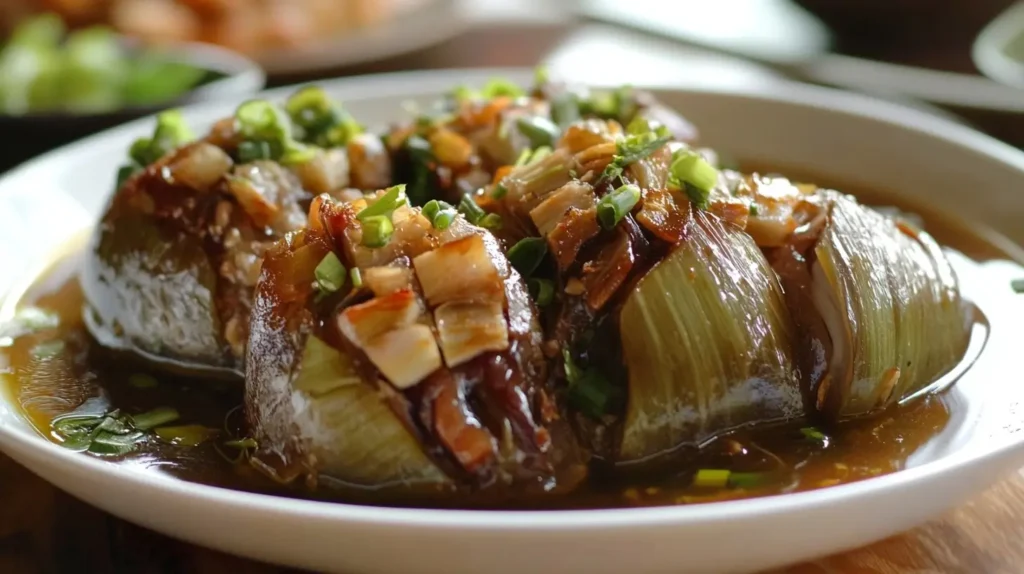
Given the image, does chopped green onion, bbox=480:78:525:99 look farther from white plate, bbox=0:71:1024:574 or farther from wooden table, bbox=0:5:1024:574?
wooden table, bbox=0:5:1024:574

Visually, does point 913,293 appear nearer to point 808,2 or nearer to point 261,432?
point 261,432

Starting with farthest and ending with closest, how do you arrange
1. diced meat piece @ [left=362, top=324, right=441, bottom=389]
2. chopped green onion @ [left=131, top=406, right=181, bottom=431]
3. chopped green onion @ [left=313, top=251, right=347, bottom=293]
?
chopped green onion @ [left=131, top=406, right=181, bottom=431] → chopped green onion @ [left=313, top=251, right=347, bottom=293] → diced meat piece @ [left=362, top=324, right=441, bottom=389]

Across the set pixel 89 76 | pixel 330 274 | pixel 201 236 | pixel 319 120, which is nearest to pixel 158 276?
pixel 201 236

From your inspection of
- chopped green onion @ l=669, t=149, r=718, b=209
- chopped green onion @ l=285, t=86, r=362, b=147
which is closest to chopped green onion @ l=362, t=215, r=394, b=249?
chopped green onion @ l=669, t=149, r=718, b=209

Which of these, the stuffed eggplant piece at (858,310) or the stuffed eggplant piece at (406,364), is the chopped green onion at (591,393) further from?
the stuffed eggplant piece at (858,310)

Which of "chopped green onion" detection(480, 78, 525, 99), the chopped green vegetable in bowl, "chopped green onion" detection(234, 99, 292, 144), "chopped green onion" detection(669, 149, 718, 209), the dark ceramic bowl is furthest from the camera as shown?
the chopped green vegetable in bowl

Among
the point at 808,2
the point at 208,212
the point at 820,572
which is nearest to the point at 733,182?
the point at 820,572

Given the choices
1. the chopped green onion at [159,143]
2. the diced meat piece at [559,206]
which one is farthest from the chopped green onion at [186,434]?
the chopped green onion at [159,143]

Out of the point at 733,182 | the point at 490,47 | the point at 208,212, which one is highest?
the point at 733,182
